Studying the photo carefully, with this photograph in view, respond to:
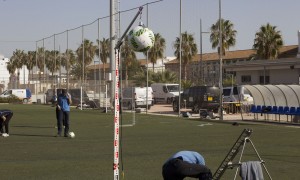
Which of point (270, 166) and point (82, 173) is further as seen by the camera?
point (270, 166)

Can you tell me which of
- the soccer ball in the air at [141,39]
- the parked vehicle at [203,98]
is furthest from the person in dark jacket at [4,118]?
the parked vehicle at [203,98]

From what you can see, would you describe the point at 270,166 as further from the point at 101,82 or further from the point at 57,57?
the point at 57,57

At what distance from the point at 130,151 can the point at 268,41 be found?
47254 mm

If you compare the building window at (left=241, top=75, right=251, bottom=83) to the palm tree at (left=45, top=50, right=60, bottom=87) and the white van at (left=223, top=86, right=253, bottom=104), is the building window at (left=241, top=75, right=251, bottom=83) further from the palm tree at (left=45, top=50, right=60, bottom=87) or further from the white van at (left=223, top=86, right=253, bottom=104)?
the palm tree at (left=45, top=50, right=60, bottom=87)

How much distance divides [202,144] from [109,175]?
21.1 ft

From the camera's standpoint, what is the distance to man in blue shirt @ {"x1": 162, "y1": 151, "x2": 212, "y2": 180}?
21.0ft

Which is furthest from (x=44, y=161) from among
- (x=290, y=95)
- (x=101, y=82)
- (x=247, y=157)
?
(x=101, y=82)

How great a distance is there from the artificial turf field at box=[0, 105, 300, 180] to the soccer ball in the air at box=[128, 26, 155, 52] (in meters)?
3.23

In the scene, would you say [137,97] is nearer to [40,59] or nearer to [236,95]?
[236,95]

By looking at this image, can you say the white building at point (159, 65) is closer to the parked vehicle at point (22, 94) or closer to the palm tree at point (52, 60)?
the palm tree at point (52, 60)

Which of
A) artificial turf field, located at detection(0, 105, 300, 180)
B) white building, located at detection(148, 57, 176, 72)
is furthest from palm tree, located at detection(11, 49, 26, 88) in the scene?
artificial turf field, located at detection(0, 105, 300, 180)

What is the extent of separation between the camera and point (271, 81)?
161ft

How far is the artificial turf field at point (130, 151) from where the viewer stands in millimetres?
11195

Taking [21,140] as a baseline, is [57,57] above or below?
above
